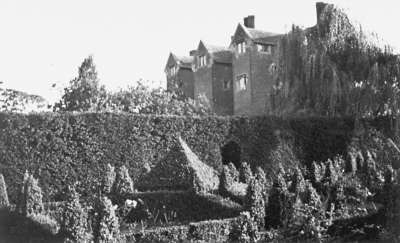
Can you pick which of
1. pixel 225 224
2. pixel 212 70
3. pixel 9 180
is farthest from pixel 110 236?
pixel 212 70

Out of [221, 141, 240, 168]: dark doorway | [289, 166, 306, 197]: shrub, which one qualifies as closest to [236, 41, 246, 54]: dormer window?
[221, 141, 240, 168]: dark doorway

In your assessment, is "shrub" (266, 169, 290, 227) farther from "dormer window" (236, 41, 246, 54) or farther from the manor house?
"dormer window" (236, 41, 246, 54)

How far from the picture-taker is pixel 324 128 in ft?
89.5

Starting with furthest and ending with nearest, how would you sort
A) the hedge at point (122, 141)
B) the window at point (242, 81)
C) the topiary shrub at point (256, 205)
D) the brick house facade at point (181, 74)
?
the brick house facade at point (181, 74) → the window at point (242, 81) → the hedge at point (122, 141) → the topiary shrub at point (256, 205)

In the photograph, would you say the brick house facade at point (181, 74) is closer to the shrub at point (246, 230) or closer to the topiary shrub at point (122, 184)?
the topiary shrub at point (122, 184)

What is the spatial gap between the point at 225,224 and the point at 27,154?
9990 mm

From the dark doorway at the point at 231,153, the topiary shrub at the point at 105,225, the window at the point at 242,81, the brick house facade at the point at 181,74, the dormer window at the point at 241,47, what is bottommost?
the topiary shrub at the point at 105,225

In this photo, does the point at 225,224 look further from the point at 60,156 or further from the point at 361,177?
the point at 60,156

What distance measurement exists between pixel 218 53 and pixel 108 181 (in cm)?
2818

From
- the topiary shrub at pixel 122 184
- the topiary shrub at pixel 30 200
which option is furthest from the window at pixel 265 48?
→ the topiary shrub at pixel 30 200

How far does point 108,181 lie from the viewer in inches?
794

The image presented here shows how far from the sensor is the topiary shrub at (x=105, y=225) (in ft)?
39.5

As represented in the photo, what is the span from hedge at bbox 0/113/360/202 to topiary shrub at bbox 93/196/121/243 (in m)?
9.04

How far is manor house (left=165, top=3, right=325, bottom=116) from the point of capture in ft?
138
